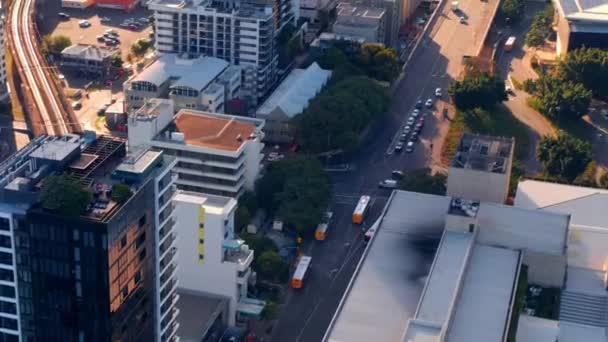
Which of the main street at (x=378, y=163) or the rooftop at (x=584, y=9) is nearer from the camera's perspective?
the main street at (x=378, y=163)

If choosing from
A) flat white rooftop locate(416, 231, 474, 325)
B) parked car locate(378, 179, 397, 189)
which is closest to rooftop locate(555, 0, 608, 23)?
parked car locate(378, 179, 397, 189)

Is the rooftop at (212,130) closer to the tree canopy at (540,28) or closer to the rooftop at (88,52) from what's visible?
the rooftop at (88,52)

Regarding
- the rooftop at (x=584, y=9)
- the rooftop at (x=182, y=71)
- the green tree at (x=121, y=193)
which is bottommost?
the rooftop at (x=182, y=71)

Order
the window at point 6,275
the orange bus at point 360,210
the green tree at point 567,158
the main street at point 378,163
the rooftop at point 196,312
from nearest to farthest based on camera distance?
1. the window at point 6,275
2. the rooftop at point 196,312
3. the main street at point 378,163
4. the orange bus at point 360,210
5. the green tree at point 567,158

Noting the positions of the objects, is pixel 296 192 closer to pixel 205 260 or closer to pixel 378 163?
pixel 205 260

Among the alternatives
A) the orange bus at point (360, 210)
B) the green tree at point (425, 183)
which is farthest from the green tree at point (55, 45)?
the green tree at point (425, 183)

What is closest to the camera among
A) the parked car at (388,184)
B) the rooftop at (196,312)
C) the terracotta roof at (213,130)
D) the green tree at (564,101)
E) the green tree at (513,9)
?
the rooftop at (196,312)

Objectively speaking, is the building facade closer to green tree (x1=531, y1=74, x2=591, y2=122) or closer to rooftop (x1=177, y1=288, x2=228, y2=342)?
rooftop (x1=177, y1=288, x2=228, y2=342)
